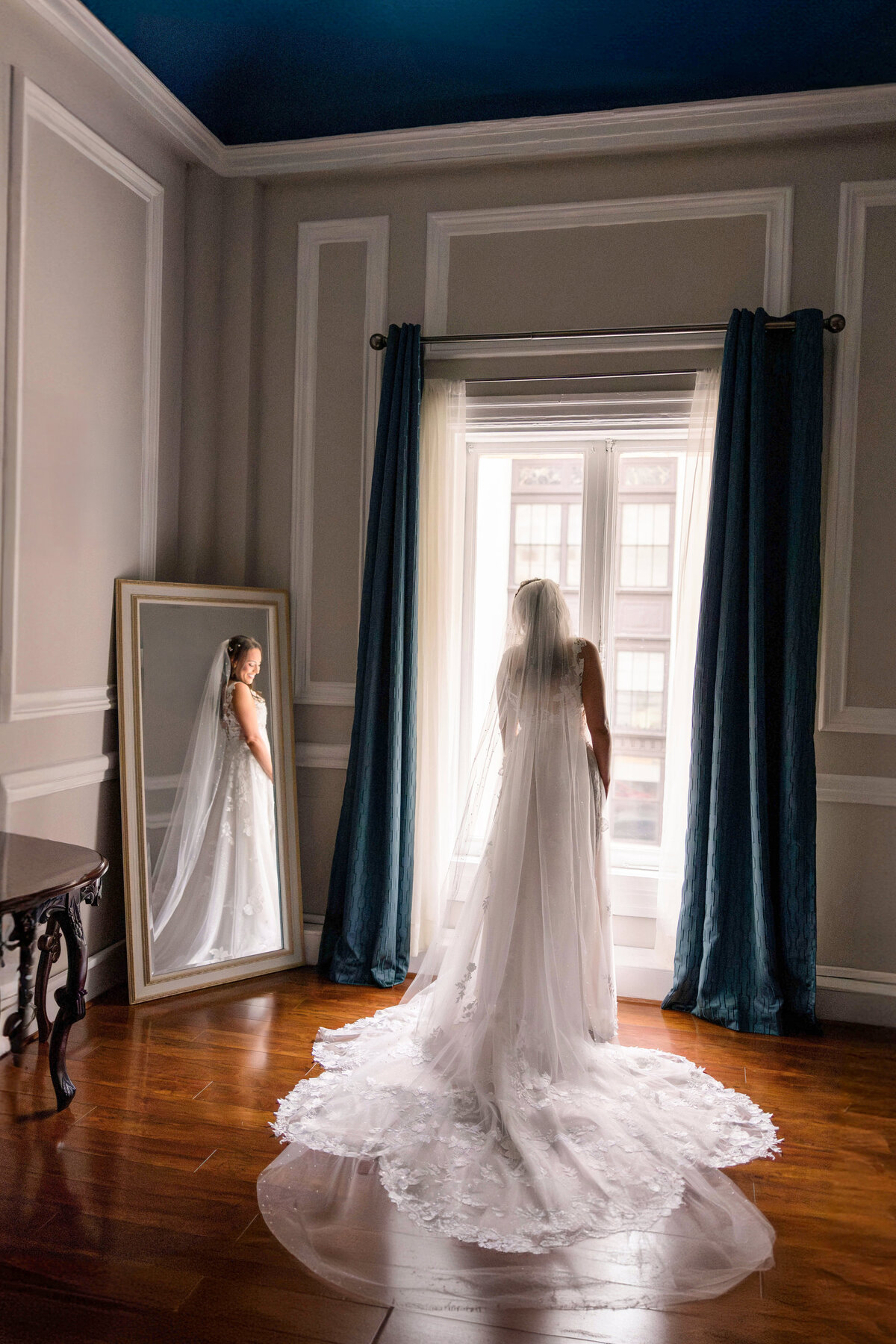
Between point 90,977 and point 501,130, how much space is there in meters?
3.51

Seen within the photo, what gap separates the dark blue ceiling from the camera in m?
3.01

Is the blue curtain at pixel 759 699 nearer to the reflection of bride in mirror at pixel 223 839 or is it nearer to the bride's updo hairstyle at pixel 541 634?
the bride's updo hairstyle at pixel 541 634

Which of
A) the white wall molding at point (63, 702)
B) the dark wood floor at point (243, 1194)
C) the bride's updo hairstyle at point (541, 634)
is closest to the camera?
the dark wood floor at point (243, 1194)

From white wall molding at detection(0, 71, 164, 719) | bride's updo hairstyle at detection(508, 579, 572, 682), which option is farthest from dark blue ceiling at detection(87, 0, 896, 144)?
bride's updo hairstyle at detection(508, 579, 572, 682)

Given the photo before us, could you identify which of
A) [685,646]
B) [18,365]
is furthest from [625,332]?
[18,365]

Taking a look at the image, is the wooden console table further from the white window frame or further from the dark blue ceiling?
the dark blue ceiling

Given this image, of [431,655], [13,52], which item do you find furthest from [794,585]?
[13,52]

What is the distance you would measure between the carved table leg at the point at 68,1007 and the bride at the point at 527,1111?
607 mm

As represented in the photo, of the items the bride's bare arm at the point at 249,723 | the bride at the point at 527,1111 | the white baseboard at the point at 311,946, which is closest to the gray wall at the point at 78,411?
the bride's bare arm at the point at 249,723

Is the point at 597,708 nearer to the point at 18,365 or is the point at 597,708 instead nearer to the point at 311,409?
the point at 311,409

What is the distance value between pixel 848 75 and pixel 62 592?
321cm

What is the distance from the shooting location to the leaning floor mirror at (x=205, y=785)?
3.52 metres

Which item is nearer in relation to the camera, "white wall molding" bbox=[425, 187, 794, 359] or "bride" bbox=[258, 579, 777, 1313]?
"bride" bbox=[258, 579, 777, 1313]

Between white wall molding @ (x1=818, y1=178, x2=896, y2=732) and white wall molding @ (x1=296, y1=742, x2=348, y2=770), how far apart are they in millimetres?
1883
